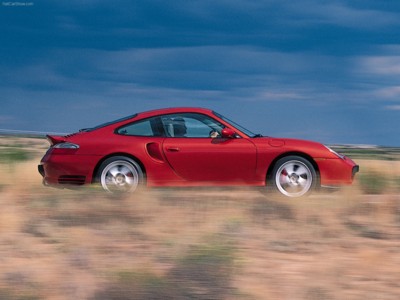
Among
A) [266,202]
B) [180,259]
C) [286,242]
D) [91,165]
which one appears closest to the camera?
[180,259]

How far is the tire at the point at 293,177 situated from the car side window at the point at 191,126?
0.98 metres

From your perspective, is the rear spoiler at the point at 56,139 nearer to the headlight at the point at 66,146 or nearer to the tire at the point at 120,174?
the headlight at the point at 66,146

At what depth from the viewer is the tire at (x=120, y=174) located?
10539 millimetres

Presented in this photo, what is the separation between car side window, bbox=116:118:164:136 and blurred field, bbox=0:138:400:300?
110 cm

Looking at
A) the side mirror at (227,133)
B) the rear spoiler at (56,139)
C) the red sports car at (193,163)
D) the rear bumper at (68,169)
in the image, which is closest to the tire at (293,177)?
the red sports car at (193,163)

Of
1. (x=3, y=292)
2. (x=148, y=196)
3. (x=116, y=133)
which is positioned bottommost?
(x=3, y=292)

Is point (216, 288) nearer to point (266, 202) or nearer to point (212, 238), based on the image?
point (212, 238)

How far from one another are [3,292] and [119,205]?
300 cm

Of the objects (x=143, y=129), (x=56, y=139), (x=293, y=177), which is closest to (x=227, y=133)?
(x=293, y=177)

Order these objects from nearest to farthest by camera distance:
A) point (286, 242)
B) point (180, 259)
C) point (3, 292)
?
point (3, 292) → point (180, 259) → point (286, 242)

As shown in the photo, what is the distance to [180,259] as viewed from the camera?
21.7 feet

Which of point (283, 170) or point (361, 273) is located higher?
point (283, 170)

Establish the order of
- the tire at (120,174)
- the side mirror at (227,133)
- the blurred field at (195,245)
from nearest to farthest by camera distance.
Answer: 1. the blurred field at (195,245)
2. the tire at (120,174)
3. the side mirror at (227,133)

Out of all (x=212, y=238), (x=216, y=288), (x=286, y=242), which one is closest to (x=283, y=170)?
(x=286, y=242)
